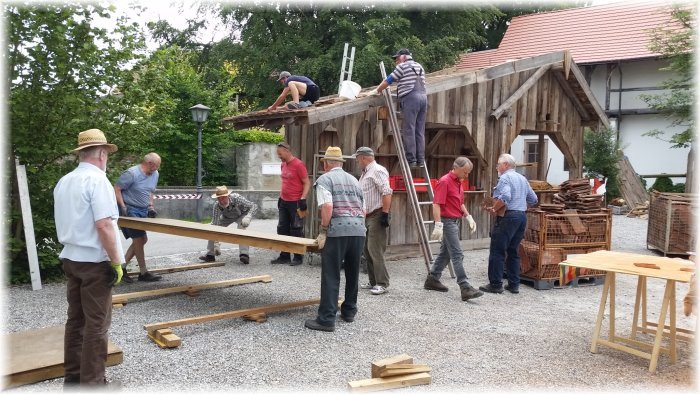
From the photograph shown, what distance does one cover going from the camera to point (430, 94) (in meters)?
10.9

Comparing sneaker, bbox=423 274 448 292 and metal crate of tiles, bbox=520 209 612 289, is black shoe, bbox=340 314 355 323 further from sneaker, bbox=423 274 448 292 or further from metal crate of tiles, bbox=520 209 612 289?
metal crate of tiles, bbox=520 209 612 289

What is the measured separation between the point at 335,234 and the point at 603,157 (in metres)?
18.1

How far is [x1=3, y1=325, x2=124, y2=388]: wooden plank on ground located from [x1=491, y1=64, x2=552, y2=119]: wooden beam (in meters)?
8.90

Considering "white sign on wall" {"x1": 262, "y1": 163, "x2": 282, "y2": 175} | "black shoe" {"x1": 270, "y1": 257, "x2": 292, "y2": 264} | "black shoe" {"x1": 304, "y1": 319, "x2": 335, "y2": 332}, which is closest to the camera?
"black shoe" {"x1": 304, "y1": 319, "x2": 335, "y2": 332}

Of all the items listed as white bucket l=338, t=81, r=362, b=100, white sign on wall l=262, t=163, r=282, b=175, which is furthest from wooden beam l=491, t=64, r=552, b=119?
white sign on wall l=262, t=163, r=282, b=175

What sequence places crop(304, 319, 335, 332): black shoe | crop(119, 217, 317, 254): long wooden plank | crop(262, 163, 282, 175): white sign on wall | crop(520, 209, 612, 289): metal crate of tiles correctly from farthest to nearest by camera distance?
crop(262, 163, 282, 175): white sign on wall < crop(520, 209, 612, 289): metal crate of tiles < crop(119, 217, 317, 254): long wooden plank < crop(304, 319, 335, 332): black shoe

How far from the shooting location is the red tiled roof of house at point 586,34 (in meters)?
24.0

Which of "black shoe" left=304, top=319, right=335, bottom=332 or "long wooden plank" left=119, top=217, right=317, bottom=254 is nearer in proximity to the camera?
"black shoe" left=304, top=319, right=335, bottom=332

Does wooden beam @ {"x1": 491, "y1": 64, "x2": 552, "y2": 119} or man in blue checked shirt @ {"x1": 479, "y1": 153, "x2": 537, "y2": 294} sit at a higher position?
wooden beam @ {"x1": 491, "y1": 64, "x2": 552, "y2": 119}

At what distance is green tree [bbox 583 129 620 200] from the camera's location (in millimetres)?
21594

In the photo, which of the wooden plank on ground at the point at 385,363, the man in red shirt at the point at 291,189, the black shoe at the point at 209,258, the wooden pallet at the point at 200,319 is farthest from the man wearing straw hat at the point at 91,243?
the black shoe at the point at 209,258

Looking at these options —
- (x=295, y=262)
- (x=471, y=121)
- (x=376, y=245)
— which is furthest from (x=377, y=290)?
(x=471, y=121)

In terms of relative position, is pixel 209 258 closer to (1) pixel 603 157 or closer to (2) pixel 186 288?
(2) pixel 186 288

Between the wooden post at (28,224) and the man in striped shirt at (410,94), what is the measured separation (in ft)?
17.5
